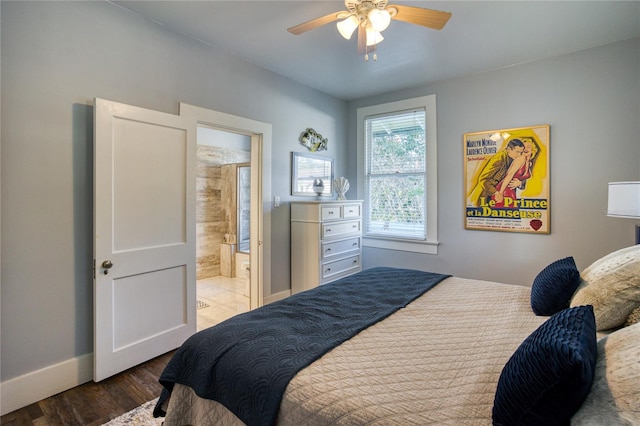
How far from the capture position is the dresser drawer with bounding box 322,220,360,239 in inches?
144

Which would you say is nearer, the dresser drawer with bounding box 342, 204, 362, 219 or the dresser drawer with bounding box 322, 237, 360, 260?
the dresser drawer with bounding box 322, 237, 360, 260

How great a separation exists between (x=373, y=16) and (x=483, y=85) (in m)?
2.29

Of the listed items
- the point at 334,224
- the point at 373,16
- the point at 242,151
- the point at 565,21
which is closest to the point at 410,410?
the point at 373,16

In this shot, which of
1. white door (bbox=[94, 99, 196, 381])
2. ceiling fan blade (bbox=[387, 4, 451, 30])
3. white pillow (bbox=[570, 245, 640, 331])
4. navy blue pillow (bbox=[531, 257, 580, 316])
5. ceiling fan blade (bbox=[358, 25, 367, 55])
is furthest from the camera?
white door (bbox=[94, 99, 196, 381])

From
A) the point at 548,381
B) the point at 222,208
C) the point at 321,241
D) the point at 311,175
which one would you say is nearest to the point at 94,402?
the point at 321,241

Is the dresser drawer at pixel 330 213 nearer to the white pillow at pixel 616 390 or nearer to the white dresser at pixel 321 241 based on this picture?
the white dresser at pixel 321 241

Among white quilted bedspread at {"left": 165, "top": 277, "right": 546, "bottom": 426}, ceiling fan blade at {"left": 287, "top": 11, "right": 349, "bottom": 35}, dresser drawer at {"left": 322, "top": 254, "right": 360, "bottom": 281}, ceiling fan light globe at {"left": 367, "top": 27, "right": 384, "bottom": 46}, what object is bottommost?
dresser drawer at {"left": 322, "top": 254, "right": 360, "bottom": 281}

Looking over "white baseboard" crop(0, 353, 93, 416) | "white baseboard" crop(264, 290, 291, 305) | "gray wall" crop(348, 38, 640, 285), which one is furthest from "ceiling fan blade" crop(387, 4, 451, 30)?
"white baseboard" crop(0, 353, 93, 416)

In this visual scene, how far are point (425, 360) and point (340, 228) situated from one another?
2.64 metres

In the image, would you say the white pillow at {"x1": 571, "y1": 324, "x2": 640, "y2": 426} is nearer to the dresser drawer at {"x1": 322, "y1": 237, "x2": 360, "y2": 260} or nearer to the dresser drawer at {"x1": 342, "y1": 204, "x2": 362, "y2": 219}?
the dresser drawer at {"x1": 322, "y1": 237, "x2": 360, "y2": 260}

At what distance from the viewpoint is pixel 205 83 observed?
2943 mm

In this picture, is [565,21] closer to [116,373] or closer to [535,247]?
[535,247]

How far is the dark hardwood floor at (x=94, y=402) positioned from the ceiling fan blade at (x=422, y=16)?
2.80 meters

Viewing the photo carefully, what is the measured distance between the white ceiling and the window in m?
0.60
